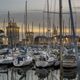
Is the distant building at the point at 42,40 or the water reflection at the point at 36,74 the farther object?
the distant building at the point at 42,40

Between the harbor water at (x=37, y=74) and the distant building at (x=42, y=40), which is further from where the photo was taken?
the distant building at (x=42, y=40)

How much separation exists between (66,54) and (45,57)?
7.14 feet

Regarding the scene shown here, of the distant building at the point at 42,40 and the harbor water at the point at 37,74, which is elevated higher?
the distant building at the point at 42,40

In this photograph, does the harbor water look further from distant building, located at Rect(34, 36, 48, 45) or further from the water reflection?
distant building, located at Rect(34, 36, 48, 45)

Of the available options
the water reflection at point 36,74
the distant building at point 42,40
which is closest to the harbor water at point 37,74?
the water reflection at point 36,74

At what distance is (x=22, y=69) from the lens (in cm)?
3878

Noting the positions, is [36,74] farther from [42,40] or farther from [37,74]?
[42,40]

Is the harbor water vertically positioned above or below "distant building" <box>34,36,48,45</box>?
below

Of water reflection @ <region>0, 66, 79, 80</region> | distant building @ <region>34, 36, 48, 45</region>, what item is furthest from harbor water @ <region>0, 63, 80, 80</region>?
distant building @ <region>34, 36, 48, 45</region>

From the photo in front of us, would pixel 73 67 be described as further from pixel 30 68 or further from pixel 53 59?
pixel 30 68

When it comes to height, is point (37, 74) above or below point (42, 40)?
below

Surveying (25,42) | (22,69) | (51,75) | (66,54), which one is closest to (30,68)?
(22,69)

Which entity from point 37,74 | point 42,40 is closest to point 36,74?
point 37,74

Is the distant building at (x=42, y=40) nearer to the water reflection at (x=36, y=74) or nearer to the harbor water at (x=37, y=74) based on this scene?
the harbor water at (x=37, y=74)
